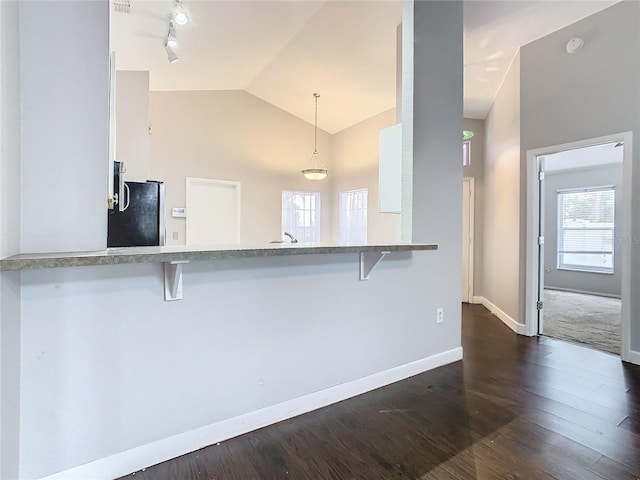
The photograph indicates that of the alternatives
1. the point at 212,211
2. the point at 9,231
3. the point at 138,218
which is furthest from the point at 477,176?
the point at 9,231

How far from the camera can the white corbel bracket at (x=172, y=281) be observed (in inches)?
60.9

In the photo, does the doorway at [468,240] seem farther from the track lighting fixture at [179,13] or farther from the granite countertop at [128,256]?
the track lighting fixture at [179,13]

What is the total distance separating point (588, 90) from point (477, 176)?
2.28 meters

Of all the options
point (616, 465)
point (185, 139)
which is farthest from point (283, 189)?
point (616, 465)

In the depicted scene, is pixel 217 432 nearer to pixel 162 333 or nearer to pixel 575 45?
pixel 162 333

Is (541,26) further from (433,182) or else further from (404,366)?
(404,366)

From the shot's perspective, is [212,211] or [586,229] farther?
[586,229]

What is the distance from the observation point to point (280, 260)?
1.93m

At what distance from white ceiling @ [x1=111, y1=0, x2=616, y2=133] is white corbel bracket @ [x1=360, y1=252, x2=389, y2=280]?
246 centimetres

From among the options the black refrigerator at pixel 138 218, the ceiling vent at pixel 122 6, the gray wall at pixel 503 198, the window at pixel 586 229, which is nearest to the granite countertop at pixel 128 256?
the black refrigerator at pixel 138 218

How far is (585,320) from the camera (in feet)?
14.2

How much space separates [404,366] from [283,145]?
4962 millimetres

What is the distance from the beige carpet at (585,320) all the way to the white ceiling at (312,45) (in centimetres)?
315

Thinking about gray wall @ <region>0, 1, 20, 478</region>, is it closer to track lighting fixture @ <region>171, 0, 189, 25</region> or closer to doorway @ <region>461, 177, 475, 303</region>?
track lighting fixture @ <region>171, 0, 189, 25</region>
